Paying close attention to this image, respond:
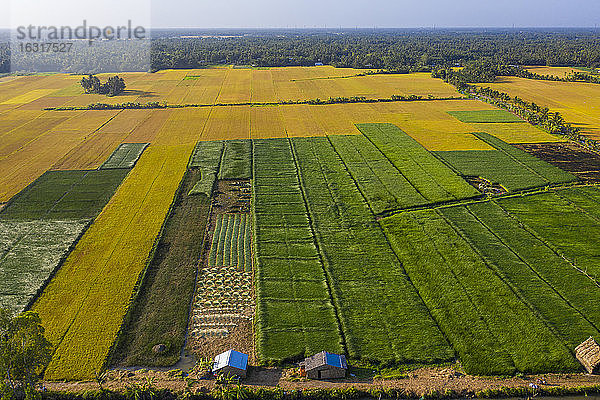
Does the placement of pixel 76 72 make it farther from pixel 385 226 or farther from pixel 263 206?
pixel 385 226

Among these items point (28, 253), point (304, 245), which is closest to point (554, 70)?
point (304, 245)

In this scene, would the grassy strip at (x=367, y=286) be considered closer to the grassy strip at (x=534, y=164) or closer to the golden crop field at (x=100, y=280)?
the golden crop field at (x=100, y=280)

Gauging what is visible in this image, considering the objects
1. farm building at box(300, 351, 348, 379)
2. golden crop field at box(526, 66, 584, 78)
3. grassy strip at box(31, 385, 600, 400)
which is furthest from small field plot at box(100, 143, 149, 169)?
golden crop field at box(526, 66, 584, 78)

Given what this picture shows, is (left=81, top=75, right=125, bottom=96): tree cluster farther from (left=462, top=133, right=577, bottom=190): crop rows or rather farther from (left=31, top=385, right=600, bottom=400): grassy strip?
(left=31, top=385, right=600, bottom=400): grassy strip

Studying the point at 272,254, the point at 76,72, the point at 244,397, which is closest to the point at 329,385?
the point at 244,397

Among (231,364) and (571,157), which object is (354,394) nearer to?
(231,364)

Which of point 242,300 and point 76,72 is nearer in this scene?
point 242,300

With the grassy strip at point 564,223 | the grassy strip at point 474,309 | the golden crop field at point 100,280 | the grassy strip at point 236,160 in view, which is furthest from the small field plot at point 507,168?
the golden crop field at point 100,280
